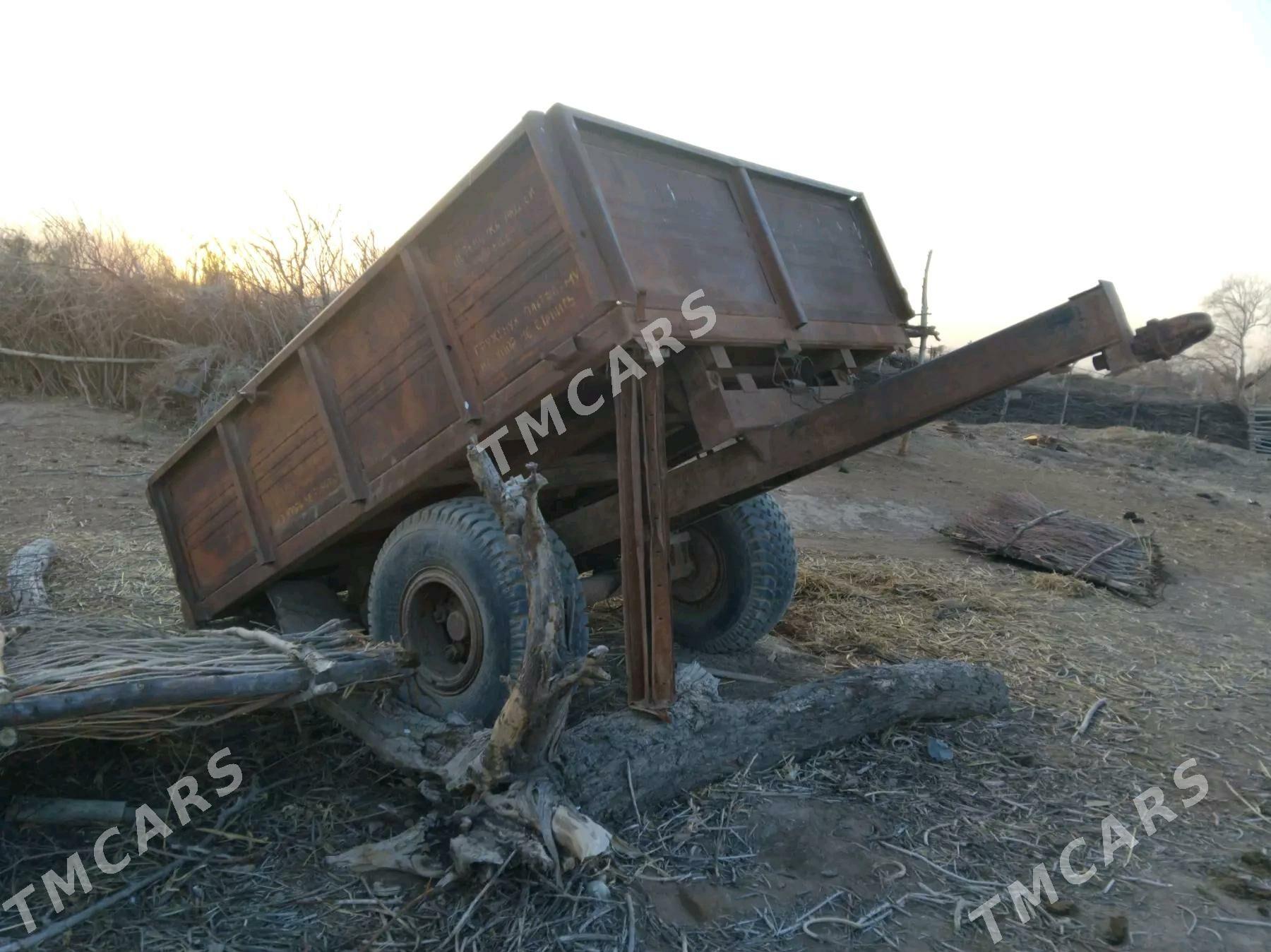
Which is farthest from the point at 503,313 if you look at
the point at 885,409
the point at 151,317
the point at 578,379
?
the point at 151,317

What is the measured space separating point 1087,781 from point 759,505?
2.22 metres

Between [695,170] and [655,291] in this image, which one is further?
[695,170]

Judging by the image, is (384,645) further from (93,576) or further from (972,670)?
(93,576)

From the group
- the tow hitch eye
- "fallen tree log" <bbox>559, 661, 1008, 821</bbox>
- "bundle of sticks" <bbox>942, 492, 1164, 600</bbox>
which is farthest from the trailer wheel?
"bundle of sticks" <bbox>942, 492, 1164, 600</bbox>

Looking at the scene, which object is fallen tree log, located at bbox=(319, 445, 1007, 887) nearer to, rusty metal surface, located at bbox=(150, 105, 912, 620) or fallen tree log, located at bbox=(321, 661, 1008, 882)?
fallen tree log, located at bbox=(321, 661, 1008, 882)

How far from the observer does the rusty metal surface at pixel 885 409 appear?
3264 millimetres

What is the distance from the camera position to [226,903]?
2.90 m

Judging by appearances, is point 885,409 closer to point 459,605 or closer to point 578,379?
point 578,379

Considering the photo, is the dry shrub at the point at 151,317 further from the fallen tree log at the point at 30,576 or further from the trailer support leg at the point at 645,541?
the trailer support leg at the point at 645,541

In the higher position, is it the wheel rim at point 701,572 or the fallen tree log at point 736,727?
the wheel rim at point 701,572

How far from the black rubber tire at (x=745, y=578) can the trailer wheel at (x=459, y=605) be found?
139 cm

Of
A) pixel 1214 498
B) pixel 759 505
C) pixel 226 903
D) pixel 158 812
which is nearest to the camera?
pixel 226 903

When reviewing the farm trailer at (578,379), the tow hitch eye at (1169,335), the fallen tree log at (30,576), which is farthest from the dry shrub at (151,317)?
the tow hitch eye at (1169,335)

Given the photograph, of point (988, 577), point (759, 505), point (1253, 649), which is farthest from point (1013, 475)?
point (759, 505)
